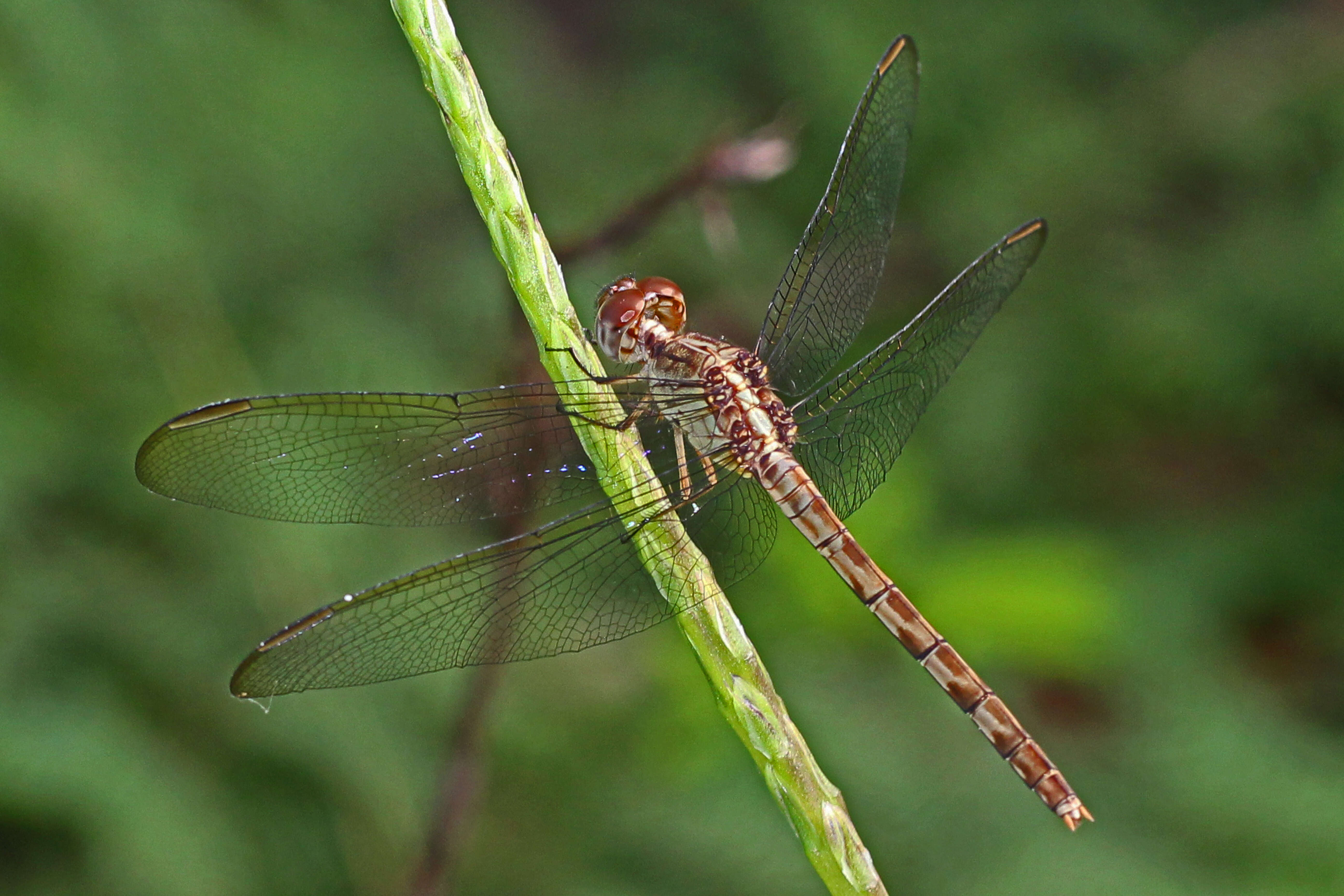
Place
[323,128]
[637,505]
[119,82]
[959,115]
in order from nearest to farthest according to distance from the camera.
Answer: [637,505] → [119,82] → [323,128] → [959,115]

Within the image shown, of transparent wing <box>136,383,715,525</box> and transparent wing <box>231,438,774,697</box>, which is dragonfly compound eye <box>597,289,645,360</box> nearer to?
transparent wing <box>136,383,715,525</box>

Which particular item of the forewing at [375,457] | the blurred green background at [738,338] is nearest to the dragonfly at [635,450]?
the forewing at [375,457]

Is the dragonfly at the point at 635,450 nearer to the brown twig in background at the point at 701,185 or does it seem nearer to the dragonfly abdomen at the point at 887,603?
the dragonfly abdomen at the point at 887,603

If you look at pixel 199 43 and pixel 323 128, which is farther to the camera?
pixel 323 128

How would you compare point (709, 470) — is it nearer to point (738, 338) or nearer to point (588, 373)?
point (588, 373)

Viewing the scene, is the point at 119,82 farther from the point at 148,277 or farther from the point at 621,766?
the point at 621,766

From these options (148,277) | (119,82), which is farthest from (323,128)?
(148,277)

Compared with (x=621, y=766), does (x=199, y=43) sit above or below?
above

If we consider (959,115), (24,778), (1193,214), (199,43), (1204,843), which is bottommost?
(1204,843)
